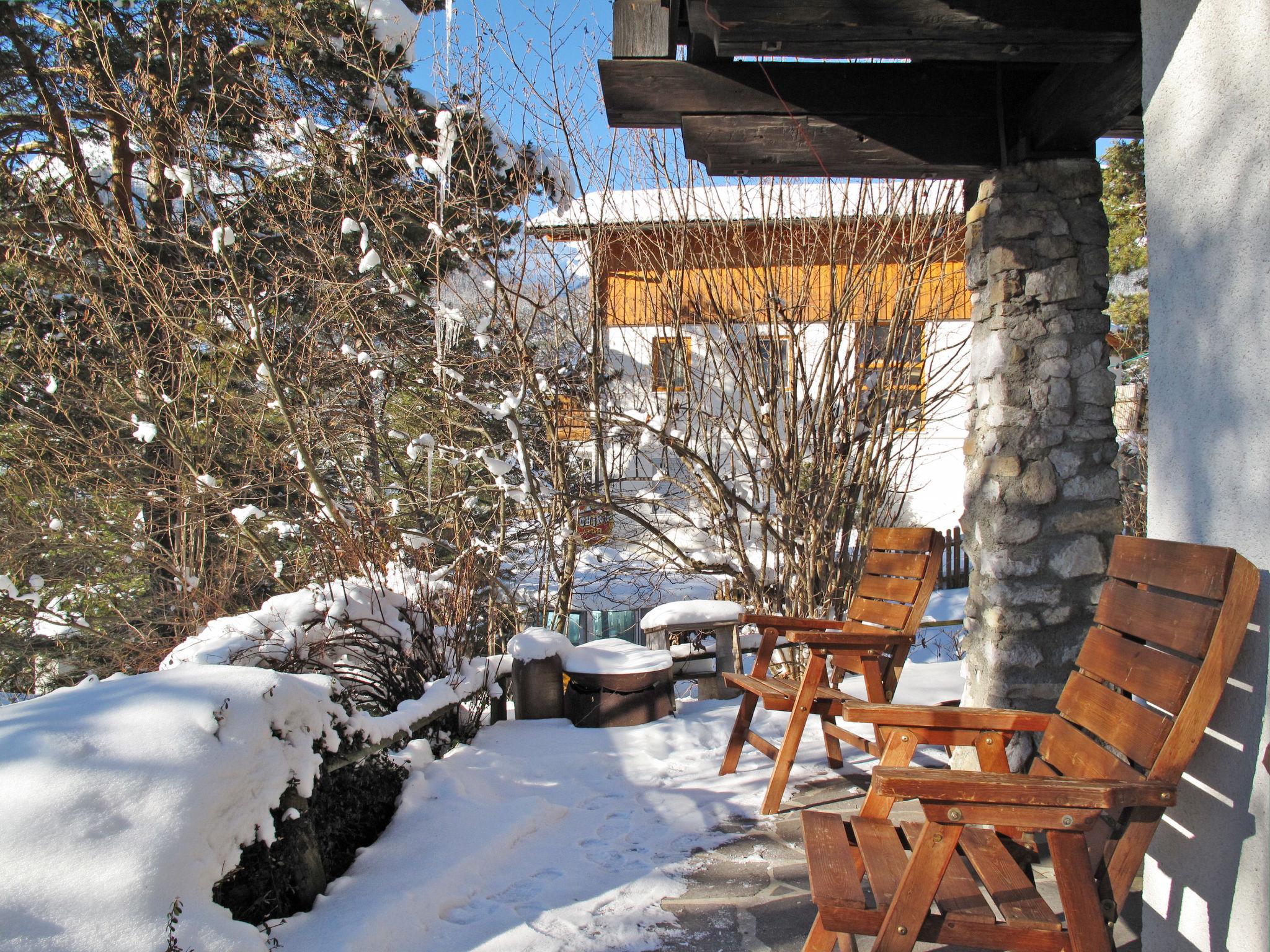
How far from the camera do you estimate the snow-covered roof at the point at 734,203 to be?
599cm

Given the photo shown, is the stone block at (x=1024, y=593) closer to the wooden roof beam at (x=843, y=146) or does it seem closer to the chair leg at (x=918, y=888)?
the wooden roof beam at (x=843, y=146)

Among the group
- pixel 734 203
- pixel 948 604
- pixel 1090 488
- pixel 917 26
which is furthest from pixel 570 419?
pixel 948 604

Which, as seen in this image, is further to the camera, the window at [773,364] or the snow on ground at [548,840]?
the window at [773,364]

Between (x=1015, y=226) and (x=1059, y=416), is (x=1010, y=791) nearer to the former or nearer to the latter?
(x=1059, y=416)

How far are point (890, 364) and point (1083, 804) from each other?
4.66m

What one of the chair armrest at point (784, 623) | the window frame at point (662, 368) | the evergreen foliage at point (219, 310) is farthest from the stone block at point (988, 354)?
the window frame at point (662, 368)

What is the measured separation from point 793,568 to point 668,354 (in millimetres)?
1830

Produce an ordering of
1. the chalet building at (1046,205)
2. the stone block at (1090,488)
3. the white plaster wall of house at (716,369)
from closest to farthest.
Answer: the chalet building at (1046,205) → the stone block at (1090,488) → the white plaster wall of house at (716,369)

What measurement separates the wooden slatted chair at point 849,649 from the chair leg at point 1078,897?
127cm

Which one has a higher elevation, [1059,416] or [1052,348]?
[1052,348]

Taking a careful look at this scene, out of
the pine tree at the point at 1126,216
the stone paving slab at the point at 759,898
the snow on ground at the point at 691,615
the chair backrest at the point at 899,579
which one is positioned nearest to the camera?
the stone paving slab at the point at 759,898

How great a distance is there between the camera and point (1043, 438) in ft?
10.6

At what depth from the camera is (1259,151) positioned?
1.71 metres

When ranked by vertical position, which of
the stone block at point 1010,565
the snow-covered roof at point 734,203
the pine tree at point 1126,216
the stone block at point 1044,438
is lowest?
the stone block at point 1010,565
